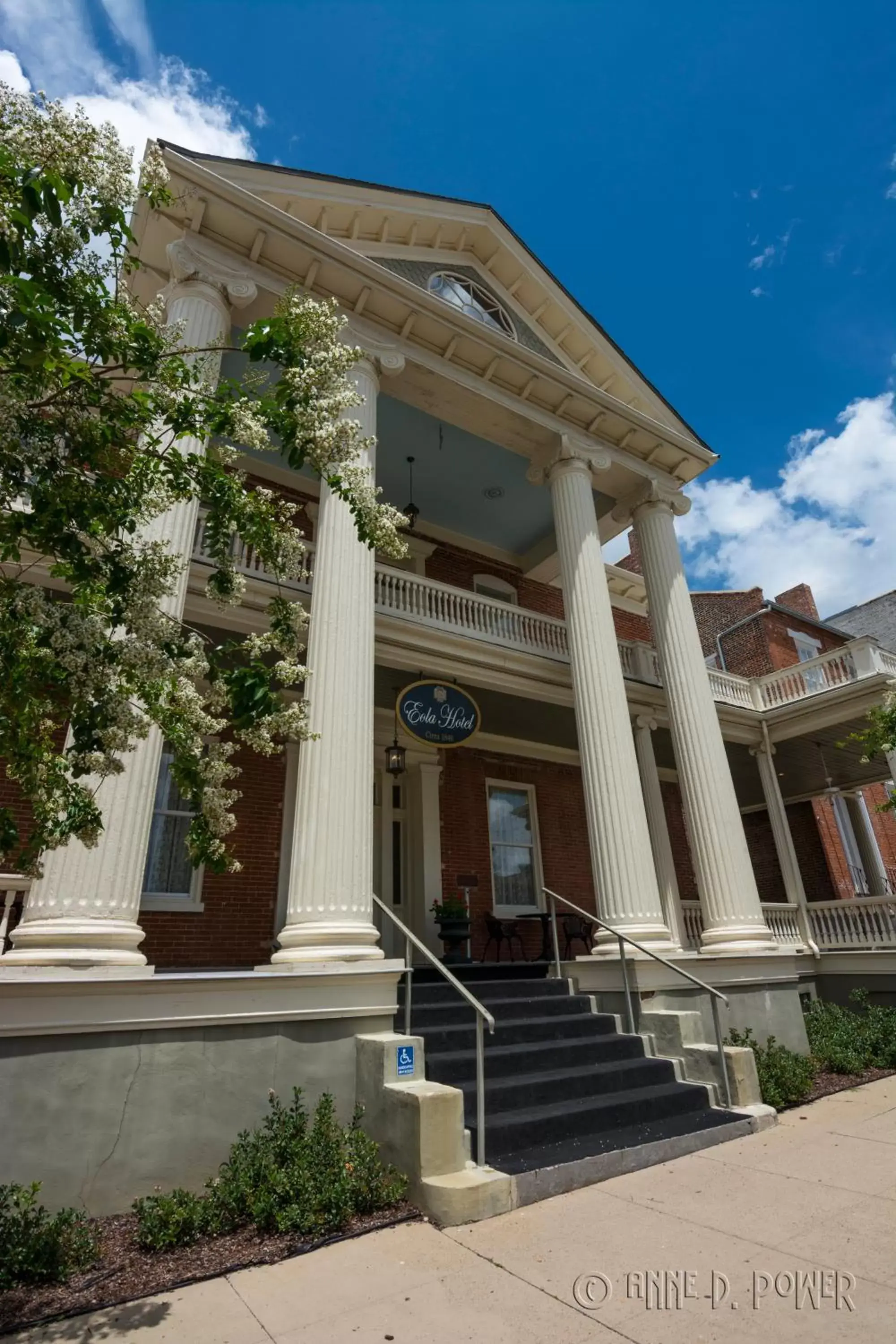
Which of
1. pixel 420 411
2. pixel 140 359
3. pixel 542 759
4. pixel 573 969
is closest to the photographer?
pixel 140 359

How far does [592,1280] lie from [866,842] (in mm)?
16747

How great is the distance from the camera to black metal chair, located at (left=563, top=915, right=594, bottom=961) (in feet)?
35.8

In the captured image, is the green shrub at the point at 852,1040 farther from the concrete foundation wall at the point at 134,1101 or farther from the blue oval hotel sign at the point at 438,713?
the concrete foundation wall at the point at 134,1101

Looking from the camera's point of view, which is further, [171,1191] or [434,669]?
[434,669]

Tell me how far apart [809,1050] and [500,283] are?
12412 mm

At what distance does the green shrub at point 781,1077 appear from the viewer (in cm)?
662

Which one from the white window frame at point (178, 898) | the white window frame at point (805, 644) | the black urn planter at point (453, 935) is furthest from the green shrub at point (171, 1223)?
the white window frame at point (805, 644)

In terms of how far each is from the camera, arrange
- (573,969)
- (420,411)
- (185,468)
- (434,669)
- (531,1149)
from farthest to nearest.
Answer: (420,411) < (434,669) < (573,969) < (531,1149) < (185,468)

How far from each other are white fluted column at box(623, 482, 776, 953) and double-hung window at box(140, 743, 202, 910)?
664 cm

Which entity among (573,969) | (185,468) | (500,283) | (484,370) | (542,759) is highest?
(500,283)

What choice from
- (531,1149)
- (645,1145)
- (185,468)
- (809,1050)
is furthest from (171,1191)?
(809,1050)

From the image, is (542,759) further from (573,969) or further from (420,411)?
(420,411)

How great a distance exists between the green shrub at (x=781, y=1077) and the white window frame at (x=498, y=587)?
8.62m

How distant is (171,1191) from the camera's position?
4.53 metres
